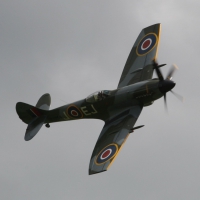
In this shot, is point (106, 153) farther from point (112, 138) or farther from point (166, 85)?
point (166, 85)

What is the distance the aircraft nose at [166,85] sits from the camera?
123 feet

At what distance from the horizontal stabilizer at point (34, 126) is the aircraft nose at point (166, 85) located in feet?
31.2

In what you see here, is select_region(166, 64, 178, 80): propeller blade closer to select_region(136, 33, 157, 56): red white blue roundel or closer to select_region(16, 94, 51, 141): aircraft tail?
select_region(136, 33, 157, 56): red white blue roundel

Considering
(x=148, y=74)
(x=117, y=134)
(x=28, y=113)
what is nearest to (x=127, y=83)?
(x=148, y=74)

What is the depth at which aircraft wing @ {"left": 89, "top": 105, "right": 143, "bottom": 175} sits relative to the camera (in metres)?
36.0

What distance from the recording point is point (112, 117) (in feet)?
130

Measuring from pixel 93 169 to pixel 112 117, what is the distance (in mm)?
5000

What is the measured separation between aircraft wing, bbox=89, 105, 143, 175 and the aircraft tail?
5.58 m

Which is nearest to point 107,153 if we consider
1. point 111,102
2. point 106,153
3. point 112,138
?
point 106,153

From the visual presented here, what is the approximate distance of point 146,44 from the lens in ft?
140

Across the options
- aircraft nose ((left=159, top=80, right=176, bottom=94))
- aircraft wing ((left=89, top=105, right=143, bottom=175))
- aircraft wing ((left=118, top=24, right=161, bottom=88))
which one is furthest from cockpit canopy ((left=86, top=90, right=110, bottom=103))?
aircraft nose ((left=159, top=80, right=176, bottom=94))

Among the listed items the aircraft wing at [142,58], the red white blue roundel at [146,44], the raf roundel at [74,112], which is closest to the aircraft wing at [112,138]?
the raf roundel at [74,112]

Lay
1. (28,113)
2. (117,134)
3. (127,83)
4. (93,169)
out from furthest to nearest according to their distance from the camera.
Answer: (28,113), (127,83), (117,134), (93,169)

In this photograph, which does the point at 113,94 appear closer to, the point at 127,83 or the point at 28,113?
the point at 127,83
